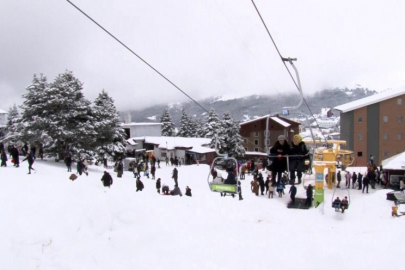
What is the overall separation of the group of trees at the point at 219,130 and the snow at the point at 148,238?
2178 centimetres

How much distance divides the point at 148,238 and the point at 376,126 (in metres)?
38.0

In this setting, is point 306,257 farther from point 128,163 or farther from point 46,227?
point 128,163

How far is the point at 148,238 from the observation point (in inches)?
367

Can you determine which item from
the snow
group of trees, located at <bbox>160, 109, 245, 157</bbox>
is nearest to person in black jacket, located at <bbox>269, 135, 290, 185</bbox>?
the snow

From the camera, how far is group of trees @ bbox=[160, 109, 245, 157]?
45.0 metres

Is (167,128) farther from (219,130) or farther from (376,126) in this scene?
(376,126)

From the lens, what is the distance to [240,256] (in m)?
9.08

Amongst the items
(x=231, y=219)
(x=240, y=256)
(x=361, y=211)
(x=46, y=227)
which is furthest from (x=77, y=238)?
(x=361, y=211)

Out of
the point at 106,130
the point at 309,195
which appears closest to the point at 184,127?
the point at 106,130

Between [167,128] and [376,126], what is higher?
[167,128]

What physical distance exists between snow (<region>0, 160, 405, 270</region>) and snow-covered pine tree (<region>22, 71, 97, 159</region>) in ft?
40.9

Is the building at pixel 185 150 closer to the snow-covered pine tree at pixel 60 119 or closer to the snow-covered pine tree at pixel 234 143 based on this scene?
the snow-covered pine tree at pixel 234 143

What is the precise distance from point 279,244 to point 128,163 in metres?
22.0

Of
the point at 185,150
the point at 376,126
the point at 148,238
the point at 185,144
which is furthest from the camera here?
the point at 185,144
